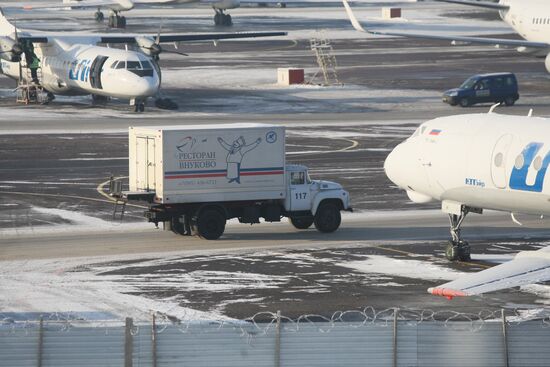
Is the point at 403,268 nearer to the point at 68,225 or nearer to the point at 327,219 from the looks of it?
the point at 327,219

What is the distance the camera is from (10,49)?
242ft

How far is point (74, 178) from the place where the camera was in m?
49.5

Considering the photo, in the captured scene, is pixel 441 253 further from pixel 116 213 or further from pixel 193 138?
pixel 116 213

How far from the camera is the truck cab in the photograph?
38.7m

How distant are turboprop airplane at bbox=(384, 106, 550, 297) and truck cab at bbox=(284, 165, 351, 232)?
3.46 metres

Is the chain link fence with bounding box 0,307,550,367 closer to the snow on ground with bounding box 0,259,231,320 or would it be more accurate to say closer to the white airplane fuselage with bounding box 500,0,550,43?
the snow on ground with bounding box 0,259,231,320

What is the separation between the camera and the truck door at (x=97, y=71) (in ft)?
226

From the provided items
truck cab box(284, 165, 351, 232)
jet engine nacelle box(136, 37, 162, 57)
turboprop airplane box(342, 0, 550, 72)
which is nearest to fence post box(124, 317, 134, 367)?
truck cab box(284, 165, 351, 232)

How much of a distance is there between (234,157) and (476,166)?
26.7 ft

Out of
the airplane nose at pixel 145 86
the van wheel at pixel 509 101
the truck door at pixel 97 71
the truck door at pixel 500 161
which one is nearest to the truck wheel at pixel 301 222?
the truck door at pixel 500 161

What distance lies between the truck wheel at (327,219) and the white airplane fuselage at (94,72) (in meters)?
29.7

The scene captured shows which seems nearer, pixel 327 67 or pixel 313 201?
pixel 313 201

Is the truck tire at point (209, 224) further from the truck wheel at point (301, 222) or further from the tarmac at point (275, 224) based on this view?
the truck wheel at point (301, 222)

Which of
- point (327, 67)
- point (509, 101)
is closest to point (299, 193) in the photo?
point (509, 101)
